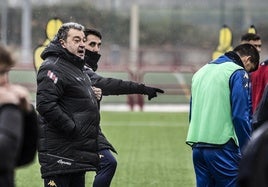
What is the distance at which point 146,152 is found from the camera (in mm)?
16797

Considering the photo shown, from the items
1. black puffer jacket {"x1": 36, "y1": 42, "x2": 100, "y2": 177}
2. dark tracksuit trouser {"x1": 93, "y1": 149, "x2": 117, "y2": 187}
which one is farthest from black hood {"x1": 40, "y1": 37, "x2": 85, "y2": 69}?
dark tracksuit trouser {"x1": 93, "y1": 149, "x2": 117, "y2": 187}

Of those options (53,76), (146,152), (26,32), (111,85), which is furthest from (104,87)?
(26,32)

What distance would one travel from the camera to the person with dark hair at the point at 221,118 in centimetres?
823

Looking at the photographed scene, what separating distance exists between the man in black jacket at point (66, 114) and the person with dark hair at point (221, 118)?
2.82 ft

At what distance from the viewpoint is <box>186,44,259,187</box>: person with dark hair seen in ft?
27.0

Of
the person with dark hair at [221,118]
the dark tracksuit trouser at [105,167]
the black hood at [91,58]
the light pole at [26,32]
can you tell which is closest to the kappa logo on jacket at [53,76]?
the person with dark hair at [221,118]

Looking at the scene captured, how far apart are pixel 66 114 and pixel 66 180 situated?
1.87ft

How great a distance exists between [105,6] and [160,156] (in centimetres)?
2232

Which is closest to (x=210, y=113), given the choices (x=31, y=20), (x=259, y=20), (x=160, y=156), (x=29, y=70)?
(x=160, y=156)

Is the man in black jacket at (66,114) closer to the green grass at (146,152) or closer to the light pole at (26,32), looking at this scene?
the green grass at (146,152)

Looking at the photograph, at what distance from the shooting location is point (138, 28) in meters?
39.1

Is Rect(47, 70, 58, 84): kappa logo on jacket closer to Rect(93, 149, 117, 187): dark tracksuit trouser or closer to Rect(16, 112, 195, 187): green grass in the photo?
Rect(93, 149, 117, 187): dark tracksuit trouser

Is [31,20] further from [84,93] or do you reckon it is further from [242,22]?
[84,93]

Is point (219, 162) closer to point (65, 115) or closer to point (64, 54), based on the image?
point (65, 115)
